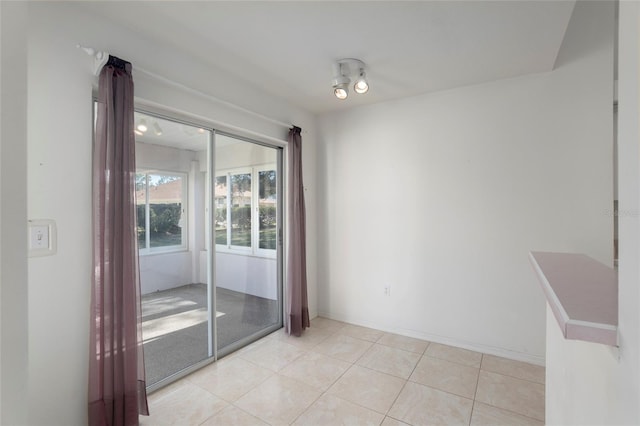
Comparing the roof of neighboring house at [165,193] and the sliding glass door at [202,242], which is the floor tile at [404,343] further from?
the roof of neighboring house at [165,193]

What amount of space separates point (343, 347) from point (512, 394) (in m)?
1.47

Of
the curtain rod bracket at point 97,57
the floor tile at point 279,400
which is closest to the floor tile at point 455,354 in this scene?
the floor tile at point 279,400

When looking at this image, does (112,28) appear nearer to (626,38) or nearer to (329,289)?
(626,38)

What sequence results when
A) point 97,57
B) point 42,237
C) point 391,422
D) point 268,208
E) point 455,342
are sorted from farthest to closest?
point 268,208 < point 455,342 < point 391,422 < point 97,57 < point 42,237

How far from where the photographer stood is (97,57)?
1736mm

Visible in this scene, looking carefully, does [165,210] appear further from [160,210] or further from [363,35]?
[363,35]

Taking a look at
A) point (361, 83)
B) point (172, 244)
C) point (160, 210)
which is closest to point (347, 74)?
point (361, 83)

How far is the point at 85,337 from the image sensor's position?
175 centimetres

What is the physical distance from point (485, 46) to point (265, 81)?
75.0 inches

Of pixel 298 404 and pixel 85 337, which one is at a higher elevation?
pixel 85 337

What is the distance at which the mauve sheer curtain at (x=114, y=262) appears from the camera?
171 cm

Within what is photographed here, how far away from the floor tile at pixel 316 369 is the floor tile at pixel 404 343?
642 millimetres

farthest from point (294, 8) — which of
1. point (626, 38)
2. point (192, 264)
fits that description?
point (192, 264)

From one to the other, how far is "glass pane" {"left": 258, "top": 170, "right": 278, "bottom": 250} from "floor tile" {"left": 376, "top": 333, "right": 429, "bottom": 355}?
1.65 metres
